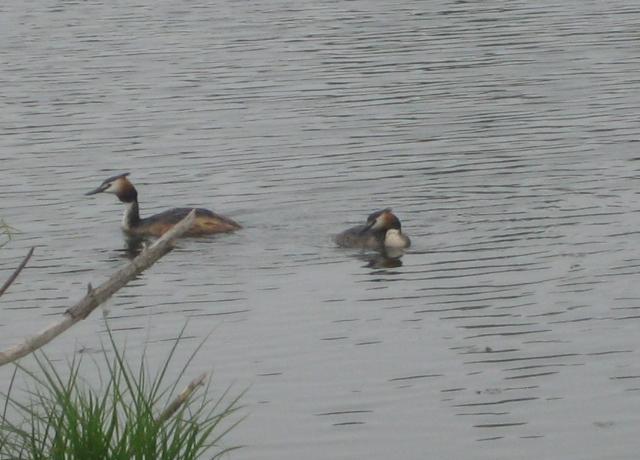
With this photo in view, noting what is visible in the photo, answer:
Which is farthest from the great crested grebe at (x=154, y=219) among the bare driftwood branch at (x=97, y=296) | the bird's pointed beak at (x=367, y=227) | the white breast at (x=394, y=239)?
the bare driftwood branch at (x=97, y=296)

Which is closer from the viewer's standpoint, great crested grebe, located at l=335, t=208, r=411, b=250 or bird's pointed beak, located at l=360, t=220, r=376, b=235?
great crested grebe, located at l=335, t=208, r=411, b=250

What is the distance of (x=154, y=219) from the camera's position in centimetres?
1736

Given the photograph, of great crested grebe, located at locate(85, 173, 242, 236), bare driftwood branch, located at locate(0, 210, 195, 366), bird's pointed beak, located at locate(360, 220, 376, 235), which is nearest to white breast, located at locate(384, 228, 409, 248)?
bird's pointed beak, located at locate(360, 220, 376, 235)

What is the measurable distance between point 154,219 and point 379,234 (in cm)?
264

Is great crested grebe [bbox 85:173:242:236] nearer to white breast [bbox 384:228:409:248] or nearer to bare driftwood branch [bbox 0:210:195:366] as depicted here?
white breast [bbox 384:228:409:248]

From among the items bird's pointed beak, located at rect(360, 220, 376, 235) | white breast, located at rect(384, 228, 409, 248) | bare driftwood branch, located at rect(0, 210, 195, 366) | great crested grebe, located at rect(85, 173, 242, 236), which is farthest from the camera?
great crested grebe, located at rect(85, 173, 242, 236)

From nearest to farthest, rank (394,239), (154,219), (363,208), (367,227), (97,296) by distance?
(97,296) → (394,239) → (367,227) → (154,219) → (363,208)

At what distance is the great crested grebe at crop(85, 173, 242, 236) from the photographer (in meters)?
16.7

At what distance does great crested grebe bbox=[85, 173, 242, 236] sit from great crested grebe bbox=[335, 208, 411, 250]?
130cm

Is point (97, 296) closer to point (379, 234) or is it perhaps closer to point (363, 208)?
point (379, 234)

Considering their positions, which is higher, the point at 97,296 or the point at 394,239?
the point at 97,296

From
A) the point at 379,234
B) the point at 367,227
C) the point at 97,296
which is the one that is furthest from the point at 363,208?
the point at 97,296

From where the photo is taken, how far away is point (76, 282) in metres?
15.2

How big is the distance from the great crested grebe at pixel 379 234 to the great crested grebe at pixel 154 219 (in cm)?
130
